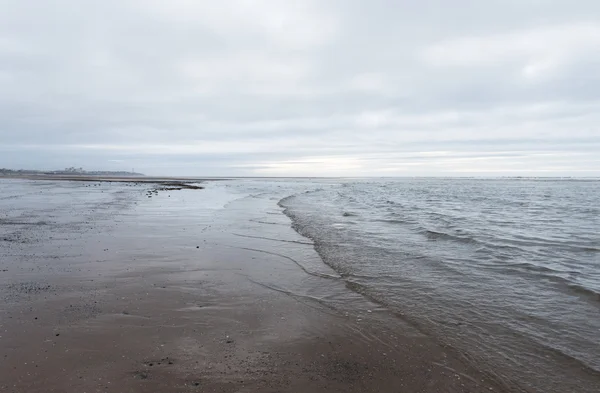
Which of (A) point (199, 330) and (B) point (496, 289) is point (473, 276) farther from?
(A) point (199, 330)

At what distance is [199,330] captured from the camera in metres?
5.46

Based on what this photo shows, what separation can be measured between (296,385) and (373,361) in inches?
47.2

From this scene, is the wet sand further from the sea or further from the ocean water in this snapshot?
the ocean water

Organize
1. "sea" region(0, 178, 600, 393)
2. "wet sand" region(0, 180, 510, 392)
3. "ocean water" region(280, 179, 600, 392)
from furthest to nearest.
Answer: "sea" region(0, 178, 600, 393), "ocean water" region(280, 179, 600, 392), "wet sand" region(0, 180, 510, 392)

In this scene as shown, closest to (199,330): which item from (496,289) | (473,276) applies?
(496,289)

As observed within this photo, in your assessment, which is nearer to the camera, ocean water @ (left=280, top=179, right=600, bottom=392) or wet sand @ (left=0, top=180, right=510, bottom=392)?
wet sand @ (left=0, top=180, right=510, bottom=392)

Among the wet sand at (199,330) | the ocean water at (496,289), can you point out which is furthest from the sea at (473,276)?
the wet sand at (199,330)

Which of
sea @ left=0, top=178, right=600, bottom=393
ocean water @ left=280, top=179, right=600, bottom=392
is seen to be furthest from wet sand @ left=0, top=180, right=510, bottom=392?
ocean water @ left=280, top=179, right=600, bottom=392

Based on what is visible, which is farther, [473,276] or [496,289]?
[473,276]

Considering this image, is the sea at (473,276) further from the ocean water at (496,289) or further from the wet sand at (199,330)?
the wet sand at (199,330)

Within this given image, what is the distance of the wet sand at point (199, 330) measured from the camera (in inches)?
166

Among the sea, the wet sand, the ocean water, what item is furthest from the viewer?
the sea

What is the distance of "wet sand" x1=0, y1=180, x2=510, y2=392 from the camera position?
13.8 ft

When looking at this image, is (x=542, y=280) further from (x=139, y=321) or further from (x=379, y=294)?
(x=139, y=321)
